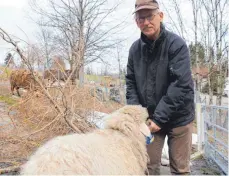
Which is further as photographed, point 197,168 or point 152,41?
point 197,168

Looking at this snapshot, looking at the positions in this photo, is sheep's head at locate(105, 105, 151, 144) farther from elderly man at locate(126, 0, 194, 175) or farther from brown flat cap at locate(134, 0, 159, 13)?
brown flat cap at locate(134, 0, 159, 13)

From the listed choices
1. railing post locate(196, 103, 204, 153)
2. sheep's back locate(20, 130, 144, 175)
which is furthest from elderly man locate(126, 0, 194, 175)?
railing post locate(196, 103, 204, 153)

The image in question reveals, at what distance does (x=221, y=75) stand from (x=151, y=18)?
34.1ft

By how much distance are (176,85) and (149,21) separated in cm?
64

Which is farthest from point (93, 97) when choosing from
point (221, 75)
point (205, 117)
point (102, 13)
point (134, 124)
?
point (102, 13)

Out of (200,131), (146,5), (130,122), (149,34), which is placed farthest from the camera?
(200,131)

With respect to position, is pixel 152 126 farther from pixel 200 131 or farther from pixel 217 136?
pixel 200 131

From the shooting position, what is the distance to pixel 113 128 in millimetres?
2502

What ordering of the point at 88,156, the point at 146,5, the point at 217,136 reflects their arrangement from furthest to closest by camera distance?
the point at 217,136, the point at 146,5, the point at 88,156

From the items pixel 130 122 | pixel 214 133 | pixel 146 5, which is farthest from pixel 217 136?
pixel 146 5

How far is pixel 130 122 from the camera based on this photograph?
8.43 feet

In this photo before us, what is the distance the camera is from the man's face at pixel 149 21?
275cm

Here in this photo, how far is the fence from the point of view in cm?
512

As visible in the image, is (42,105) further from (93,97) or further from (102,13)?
(102,13)
